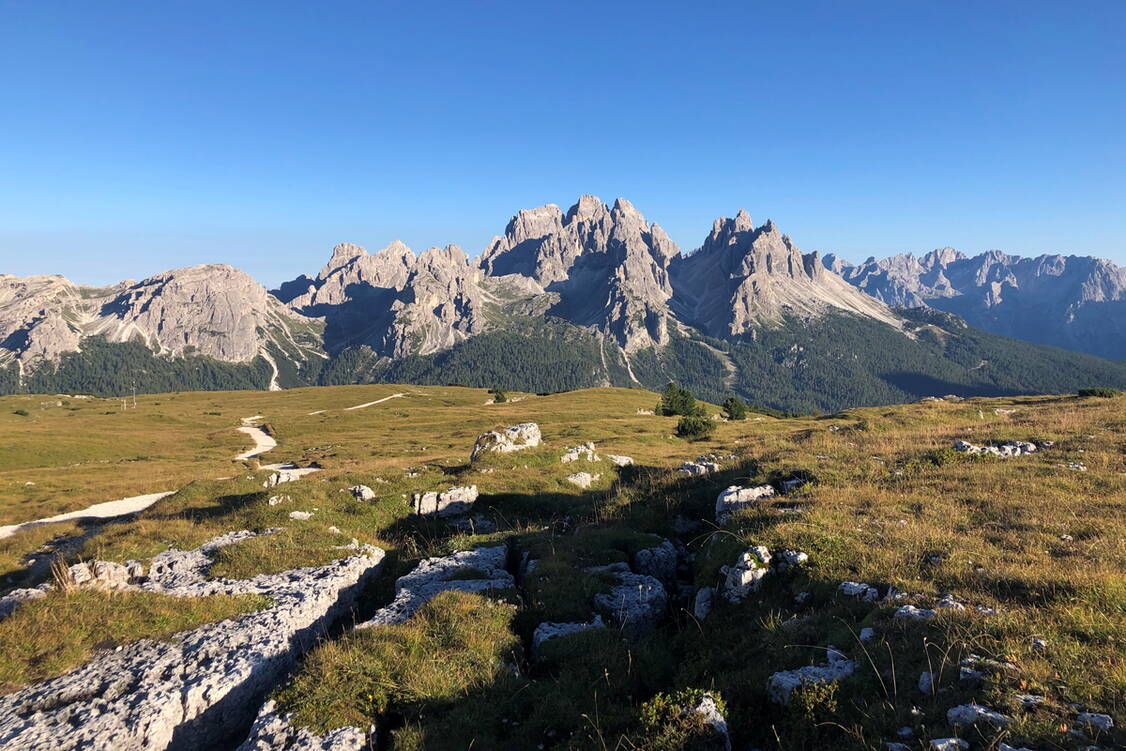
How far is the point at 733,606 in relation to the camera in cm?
1312

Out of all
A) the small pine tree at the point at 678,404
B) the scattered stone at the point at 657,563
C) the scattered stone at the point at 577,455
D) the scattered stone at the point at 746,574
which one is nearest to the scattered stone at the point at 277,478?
the scattered stone at the point at 577,455

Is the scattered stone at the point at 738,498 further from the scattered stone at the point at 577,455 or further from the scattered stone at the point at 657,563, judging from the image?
the scattered stone at the point at 577,455

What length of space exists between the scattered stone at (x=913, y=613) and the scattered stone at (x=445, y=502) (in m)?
20.2

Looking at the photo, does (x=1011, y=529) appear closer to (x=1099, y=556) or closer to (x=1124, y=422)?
(x=1099, y=556)

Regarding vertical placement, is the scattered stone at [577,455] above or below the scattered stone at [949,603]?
below

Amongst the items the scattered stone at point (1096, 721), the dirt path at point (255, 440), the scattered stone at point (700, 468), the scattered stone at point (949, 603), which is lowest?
the dirt path at point (255, 440)

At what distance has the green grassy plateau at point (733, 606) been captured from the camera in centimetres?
842

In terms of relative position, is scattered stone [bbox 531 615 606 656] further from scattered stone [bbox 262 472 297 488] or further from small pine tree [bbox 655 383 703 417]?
small pine tree [bbox 655 383 703 417]

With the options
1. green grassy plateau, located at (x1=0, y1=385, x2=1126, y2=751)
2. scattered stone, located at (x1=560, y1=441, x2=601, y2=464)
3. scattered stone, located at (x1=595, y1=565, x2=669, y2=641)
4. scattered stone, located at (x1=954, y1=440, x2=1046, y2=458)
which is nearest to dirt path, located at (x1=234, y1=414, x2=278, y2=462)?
green grassy plateau, located at (x1=0, y1=385, x2=1126, y2=751)

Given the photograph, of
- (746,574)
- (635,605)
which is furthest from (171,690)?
(746,574)

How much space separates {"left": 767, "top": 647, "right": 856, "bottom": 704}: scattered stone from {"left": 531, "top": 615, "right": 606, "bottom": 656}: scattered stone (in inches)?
196

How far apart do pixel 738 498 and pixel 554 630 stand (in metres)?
9.52

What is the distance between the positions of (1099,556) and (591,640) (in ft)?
38.8

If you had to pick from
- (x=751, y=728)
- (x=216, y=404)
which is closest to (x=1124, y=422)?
(x=751, y=728)
